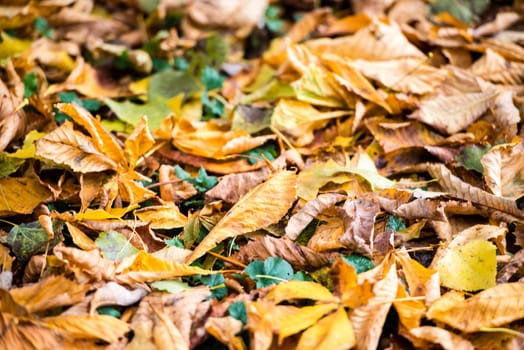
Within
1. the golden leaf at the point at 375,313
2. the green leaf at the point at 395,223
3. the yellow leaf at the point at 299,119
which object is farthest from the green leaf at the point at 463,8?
the golden leaf at the point at 375,313

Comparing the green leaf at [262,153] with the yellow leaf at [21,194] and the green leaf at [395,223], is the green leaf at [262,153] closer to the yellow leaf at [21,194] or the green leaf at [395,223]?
the green leaf at [395,223]

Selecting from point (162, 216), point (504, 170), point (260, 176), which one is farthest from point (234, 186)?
point (504, 170)

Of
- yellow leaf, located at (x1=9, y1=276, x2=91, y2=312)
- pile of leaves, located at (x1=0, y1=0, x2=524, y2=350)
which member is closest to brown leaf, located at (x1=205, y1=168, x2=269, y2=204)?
pile of leaves, located at (x1=0, y1=0, x2=524, y2=350)

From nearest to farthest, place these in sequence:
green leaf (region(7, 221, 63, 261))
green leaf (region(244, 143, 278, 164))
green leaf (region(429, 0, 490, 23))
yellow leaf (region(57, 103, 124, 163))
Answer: green leaf (region(7, 221, 63, 261)), yellow leaf (region(57, 103, 124, 163)), green leaf (region(244, 143, 278, 164)), green leaf (region(429, 0, 490, 23))

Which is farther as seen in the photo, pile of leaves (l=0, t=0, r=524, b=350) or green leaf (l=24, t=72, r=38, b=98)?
green leaf (l=24, t=72, r=38, b=98)

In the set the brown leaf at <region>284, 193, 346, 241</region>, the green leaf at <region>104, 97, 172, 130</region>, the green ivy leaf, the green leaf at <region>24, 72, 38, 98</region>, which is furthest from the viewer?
the green ivy leaf

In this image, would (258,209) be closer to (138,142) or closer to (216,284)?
(216,284)

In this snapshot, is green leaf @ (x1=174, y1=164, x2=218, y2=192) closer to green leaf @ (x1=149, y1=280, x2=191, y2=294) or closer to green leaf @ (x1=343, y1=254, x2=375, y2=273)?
green leaf @ (x1=149, y1=280, x2=191, y2=294)

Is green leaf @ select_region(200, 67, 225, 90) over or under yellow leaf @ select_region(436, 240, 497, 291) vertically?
over
